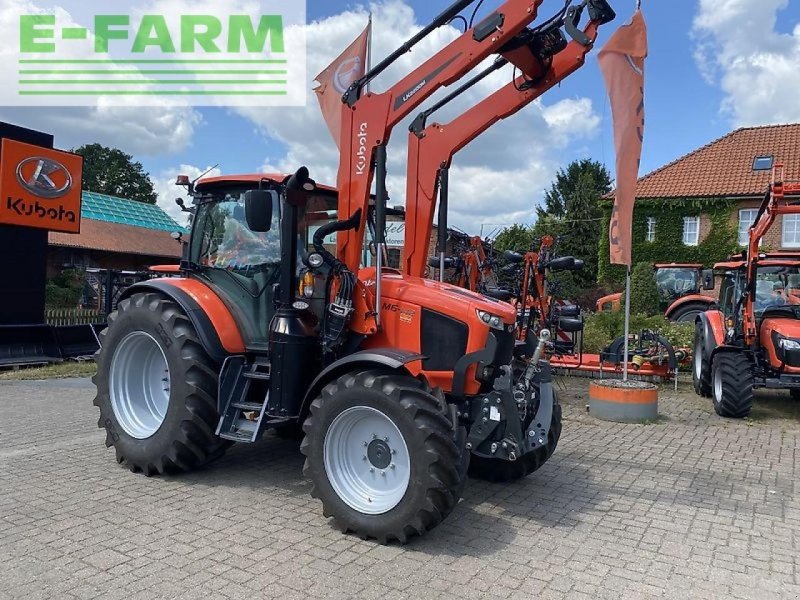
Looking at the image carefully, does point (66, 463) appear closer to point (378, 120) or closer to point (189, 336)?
point (189, 336)

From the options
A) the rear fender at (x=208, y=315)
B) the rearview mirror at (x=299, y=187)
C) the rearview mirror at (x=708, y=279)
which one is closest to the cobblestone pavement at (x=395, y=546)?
the rear fender at (x=208, y=315)

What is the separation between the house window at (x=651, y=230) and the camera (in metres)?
29.0

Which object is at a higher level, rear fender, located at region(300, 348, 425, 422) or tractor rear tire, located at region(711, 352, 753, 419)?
rear fender, located at region(300, 348, 425, 422)

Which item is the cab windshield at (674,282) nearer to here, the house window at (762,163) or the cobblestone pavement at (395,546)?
the house window at (762,163)

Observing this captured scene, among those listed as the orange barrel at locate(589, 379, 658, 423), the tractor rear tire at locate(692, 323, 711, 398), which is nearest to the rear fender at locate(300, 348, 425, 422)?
the orange barrel at locate(589, 379, 658, 423)

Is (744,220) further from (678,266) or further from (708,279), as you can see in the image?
(708,279)

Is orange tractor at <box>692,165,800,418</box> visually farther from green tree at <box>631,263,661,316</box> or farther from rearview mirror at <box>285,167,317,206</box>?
green tree at <box>631,263,661,316</box>

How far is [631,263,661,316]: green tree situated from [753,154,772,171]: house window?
9352 mm

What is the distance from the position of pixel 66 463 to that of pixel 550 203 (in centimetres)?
4931

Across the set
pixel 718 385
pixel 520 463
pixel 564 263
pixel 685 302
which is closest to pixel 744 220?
pixel 685 302

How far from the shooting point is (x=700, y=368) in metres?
11.1

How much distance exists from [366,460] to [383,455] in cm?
16

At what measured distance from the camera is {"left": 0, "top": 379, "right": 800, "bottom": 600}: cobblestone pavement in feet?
12.0

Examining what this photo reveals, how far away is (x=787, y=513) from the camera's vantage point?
5117 millimetres
